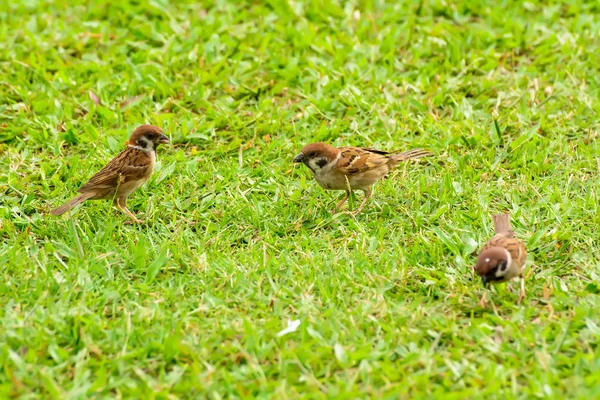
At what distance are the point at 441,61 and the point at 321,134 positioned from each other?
1.88 meters

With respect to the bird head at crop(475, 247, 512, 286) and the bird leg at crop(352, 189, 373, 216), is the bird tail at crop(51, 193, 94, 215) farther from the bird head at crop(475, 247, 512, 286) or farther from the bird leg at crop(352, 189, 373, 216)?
the bird head at crop(475, 247, 512, 286)

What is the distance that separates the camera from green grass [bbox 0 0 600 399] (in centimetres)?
507

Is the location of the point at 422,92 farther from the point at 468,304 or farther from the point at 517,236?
the point at 468,304

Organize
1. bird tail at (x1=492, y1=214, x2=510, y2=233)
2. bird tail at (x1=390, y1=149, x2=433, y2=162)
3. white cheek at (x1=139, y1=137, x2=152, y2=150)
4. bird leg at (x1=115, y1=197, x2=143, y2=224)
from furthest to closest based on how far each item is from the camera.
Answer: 1. bird tail at (x1=390, y1=149, x2=433, y2=162)
2. white cheek at (x1=139, y1=137, x2=152, y2=150)
3. bird leg at (x1=115, y1=197, x2=143, y2=224)
4. bird tail at (x1=492, y1=214, x2=510, y2=233)

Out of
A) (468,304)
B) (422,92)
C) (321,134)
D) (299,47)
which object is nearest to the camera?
(468,304)

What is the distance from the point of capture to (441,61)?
9062 millimetres

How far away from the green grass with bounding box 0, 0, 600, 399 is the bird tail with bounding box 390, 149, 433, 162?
229 mm

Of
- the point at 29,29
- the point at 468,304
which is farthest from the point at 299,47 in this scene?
the point at 468,304

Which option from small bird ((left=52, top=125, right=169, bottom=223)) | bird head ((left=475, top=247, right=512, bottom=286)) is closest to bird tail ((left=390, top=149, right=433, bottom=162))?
bird head ((left=475, top=247, right=512, bottom=286))

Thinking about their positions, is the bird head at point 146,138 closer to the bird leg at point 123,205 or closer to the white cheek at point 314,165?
the bird leg at point 123,205


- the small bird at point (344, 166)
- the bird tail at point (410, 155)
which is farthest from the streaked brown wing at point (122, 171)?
the bird tail at point (410, 155)

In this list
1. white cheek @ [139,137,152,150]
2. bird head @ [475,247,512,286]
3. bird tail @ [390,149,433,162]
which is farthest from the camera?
bird tail @ [390,149,433,162]

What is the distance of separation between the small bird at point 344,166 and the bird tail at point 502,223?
112 centimetres

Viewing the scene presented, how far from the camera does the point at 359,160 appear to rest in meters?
6.86
